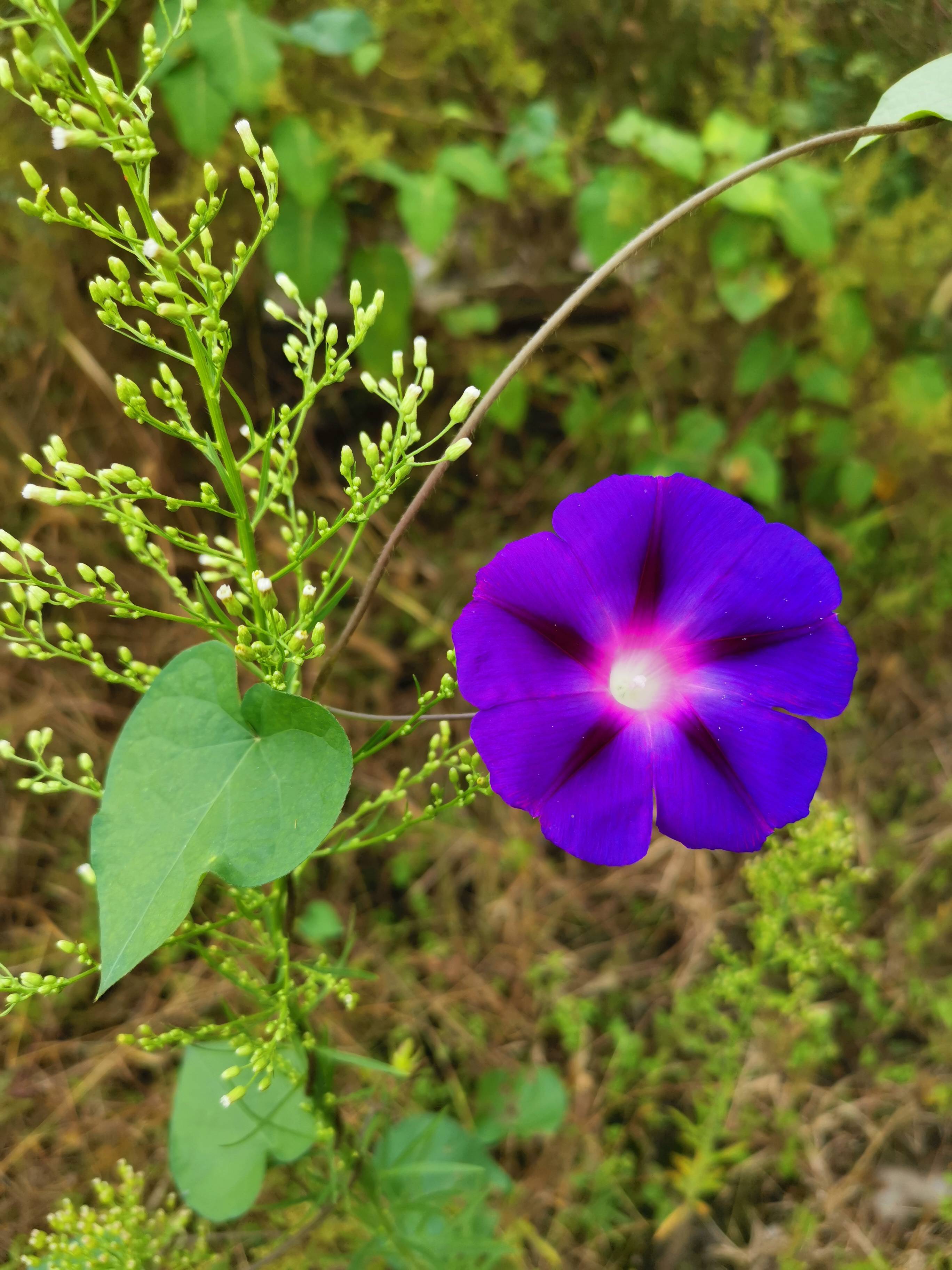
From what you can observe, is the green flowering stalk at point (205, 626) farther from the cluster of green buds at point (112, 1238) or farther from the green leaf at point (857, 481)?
the green leaf at point (857, 481)

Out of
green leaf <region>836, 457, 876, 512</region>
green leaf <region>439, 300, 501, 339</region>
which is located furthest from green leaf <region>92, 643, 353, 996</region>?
green leaf <region>836, 457, 876, 512</region>

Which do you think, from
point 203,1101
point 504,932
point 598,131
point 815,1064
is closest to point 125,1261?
point 203,1101

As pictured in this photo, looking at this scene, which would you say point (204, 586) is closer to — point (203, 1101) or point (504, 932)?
point (203, 1101)

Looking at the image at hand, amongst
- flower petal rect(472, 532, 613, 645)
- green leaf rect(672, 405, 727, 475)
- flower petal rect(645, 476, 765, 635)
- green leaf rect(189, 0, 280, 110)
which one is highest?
green leaf rect(672, 405, 727, 475)

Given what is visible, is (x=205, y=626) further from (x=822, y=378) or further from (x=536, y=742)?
(x=822, y=378)

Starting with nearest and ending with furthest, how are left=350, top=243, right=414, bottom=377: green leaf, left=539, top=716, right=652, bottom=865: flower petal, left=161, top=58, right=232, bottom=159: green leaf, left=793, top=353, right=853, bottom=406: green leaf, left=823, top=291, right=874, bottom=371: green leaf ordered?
left=539, top=716, right=652, bottom=865: flower petal → left=161, top=58, right=232, bottom=159: green leaf → left=350, top=243, right=414, bottom=377: green leaf → left=823, top=291, right=874, bottom=371: green leaf → left=793, top=353, right=853, bottom=406: green leaf

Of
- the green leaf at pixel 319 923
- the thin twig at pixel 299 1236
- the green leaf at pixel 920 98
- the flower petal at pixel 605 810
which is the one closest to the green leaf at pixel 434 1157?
the thin twig at pixel 299 1236

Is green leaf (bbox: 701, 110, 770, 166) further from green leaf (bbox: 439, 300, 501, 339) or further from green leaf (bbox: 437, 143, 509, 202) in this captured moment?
green leaf (bbox: 439, 300, 501, 339)
